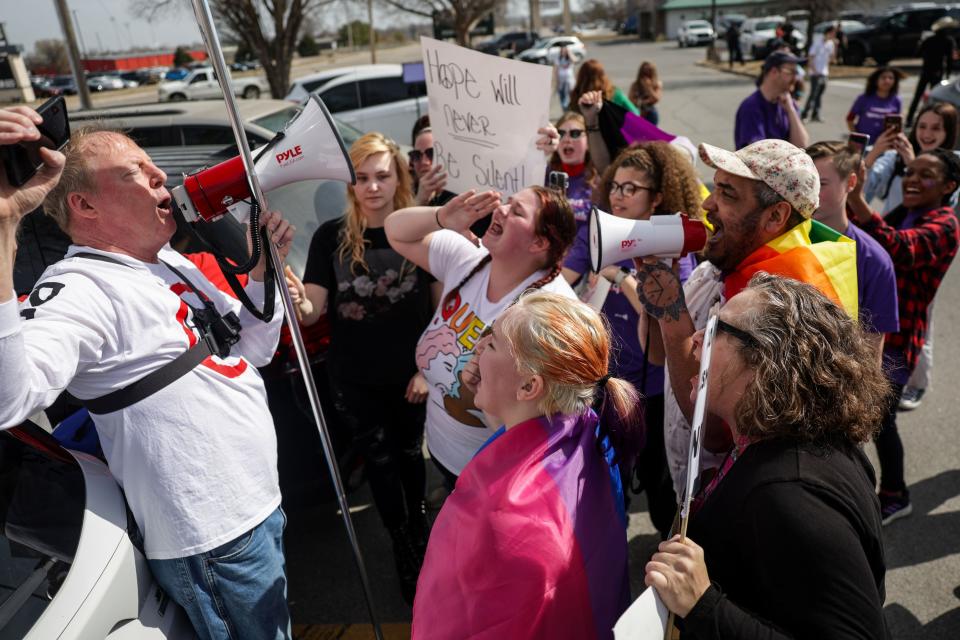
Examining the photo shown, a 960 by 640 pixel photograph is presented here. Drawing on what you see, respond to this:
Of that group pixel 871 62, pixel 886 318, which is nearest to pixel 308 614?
pixel 886 318

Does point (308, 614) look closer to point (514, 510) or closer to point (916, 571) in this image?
point (514, 510)

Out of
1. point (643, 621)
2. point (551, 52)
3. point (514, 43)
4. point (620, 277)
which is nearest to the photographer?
point (643, 621)

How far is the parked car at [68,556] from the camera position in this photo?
143cm

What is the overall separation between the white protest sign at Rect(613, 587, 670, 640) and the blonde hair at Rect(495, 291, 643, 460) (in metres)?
0.47

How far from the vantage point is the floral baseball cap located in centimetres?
199

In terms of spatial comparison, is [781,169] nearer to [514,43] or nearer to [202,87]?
[202,87]

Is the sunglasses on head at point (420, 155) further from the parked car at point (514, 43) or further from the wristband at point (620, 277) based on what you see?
the parked car at point (514, 43)

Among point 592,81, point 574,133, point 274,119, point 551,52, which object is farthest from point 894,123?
point 551,52

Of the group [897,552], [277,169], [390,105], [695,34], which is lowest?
[897,552]

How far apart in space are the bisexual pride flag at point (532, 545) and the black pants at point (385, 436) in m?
1.16

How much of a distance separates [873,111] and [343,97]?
291 inches

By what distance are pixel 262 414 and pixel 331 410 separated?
40.0 inches

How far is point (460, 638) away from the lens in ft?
4.75

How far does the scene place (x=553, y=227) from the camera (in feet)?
7.45
